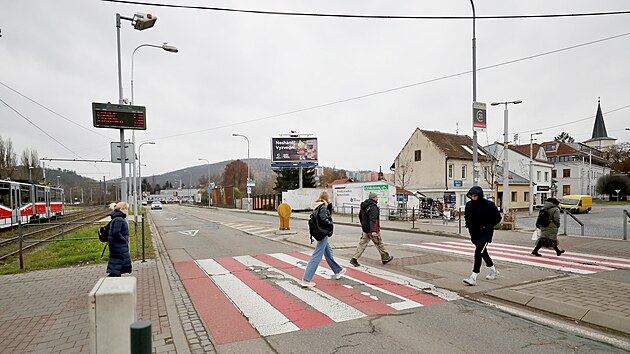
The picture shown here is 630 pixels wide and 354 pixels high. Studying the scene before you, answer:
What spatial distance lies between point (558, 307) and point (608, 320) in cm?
64

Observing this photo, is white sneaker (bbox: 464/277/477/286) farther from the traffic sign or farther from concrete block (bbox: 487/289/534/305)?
the traffic sign

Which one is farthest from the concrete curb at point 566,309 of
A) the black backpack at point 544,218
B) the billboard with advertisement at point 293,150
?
the billboard with advertisement at point 293,150

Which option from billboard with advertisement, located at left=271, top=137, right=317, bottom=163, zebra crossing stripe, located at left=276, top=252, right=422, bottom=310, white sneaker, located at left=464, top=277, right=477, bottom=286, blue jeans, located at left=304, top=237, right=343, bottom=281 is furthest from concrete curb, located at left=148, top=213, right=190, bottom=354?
billboard with advertisement, located at left=271, top=137, right=317, bottom=163

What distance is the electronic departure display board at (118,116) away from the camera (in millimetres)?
8859

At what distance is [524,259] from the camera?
9711 mm

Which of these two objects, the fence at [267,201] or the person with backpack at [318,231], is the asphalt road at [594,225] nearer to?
the person with backpack at [318,231]

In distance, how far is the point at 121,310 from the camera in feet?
11.1

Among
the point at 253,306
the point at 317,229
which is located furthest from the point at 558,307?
the point at 253,306

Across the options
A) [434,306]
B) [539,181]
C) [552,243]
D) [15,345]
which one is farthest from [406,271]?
[539,181]

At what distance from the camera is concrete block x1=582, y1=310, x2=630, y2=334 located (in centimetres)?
469

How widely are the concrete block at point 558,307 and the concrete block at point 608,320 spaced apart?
0.32 feet

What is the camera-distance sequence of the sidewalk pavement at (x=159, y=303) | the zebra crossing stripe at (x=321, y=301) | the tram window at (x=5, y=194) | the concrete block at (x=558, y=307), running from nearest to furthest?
the sidewalk pavement at (x=159, y=303)
the concrete block at (x=558, y=307)
the zebra crossing stripe at (x=321, y=301)
the tram window at (x=5, y=194)

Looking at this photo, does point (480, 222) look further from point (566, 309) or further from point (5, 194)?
point (5, 194)

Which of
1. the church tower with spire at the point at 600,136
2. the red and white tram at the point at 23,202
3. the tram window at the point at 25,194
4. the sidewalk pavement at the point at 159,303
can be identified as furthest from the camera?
the church tower with spire at the point at 600,136
